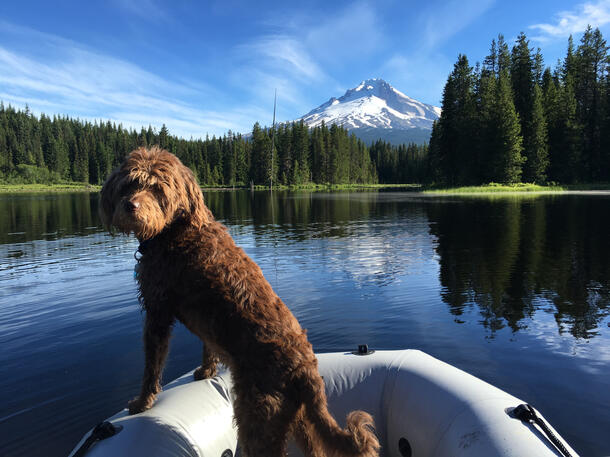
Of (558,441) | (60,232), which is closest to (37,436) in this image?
(558,441)

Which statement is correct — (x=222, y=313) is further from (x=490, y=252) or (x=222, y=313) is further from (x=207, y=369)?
(x=490, y=252)

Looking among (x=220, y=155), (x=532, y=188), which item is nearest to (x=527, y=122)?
(x=532, y=188)

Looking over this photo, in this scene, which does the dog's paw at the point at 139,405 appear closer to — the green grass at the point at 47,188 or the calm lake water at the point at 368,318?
the calm lake water at the point at 368,318

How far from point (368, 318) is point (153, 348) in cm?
633

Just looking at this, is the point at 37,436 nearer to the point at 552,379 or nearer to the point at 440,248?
the point at 552,379

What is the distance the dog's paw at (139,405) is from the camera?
3.06m

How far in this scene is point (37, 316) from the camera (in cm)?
885

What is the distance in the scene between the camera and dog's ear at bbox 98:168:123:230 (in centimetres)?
291

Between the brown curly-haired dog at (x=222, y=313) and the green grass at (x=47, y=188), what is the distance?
4723 inches

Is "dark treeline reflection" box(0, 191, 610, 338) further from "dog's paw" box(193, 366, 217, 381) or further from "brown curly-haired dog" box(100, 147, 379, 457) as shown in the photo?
"brown curly-haired dog" box(100, 147, 379, 457)

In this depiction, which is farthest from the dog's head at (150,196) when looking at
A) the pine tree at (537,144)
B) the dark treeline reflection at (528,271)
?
the pine tree at (537,144)

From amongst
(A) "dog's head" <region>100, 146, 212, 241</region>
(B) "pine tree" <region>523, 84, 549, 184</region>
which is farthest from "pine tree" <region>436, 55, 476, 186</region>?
(A) "dog's head" <region>100, 146, 212, 241</region>

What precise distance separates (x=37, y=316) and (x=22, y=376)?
318cm

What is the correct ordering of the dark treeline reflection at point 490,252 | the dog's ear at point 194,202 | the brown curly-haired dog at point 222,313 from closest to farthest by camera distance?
the brown curly-haired dog at point 222,313 → the dog's ear at point 194,202 → the dark treeline reflection at point 490,252
